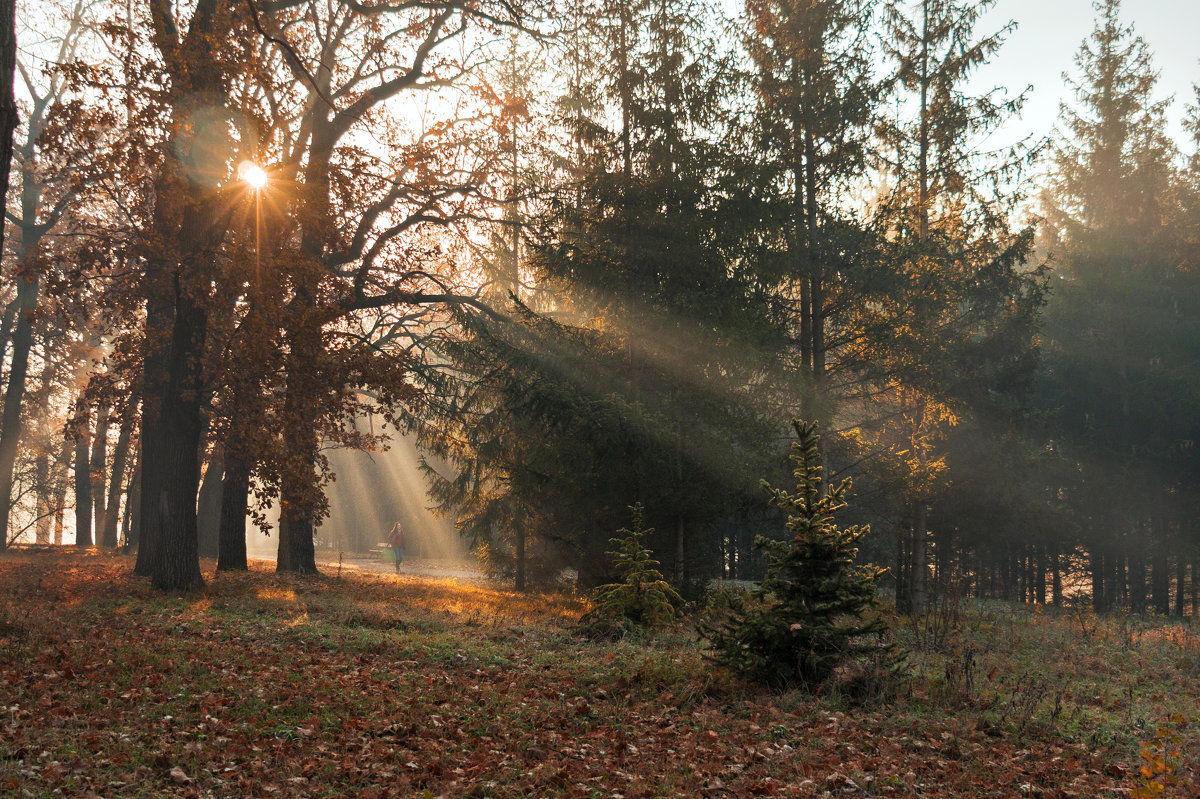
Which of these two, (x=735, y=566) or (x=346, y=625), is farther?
(x=735, y=566)

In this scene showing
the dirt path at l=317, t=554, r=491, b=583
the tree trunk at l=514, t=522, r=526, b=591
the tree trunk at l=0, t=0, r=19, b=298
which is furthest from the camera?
the dirt path at l=317, t=554, r=491, b=583

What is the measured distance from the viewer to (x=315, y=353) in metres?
12.1

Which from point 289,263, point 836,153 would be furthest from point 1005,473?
point 289,263

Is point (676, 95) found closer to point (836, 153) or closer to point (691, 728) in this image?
point (836, 153)

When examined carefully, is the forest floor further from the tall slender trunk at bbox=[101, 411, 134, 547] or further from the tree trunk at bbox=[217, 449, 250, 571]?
the tall slender trunk at bbox=[101, 411, 134, 547]

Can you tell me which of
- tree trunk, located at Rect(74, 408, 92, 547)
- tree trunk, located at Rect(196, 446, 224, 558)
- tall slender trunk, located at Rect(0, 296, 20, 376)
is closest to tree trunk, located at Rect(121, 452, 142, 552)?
tree trunk, located at Rect(196, 446, 224, 558)

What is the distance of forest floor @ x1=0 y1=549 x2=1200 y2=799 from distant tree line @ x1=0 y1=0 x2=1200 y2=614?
12.3 feet

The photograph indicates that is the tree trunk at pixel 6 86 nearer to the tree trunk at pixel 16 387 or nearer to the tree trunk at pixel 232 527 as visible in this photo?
the tree trunk at pixel 232 527

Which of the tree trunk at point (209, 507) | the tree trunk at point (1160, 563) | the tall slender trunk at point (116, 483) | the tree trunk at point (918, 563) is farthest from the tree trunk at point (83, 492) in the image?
the tree trunk at point (1160, 563)

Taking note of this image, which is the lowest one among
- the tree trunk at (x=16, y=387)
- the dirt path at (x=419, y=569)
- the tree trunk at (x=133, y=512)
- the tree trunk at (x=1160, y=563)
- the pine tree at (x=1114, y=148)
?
the dirt path at (x=419, y=569)

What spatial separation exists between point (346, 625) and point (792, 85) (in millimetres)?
12963

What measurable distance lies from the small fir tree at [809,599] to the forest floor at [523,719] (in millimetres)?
298

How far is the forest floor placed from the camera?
206 inches

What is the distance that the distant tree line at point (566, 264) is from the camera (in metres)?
12.5
